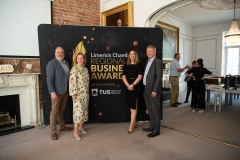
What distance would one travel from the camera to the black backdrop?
11.3 feet

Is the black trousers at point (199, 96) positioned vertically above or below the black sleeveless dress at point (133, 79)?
below

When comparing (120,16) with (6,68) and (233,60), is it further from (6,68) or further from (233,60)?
(233,60)

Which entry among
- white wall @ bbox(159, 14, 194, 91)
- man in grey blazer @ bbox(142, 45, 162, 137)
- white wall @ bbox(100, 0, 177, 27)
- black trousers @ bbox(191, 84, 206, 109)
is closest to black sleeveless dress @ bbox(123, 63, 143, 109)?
man in grey blazer @ bbox(142, 45, 162, 137)

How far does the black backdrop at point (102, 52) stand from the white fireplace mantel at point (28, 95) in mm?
281

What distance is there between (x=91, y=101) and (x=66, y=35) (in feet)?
4.71

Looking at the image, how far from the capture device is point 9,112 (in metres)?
3.66

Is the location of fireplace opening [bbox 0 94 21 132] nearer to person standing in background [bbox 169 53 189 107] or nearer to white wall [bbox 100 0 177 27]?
white wall [bbox 100 0 177 27]

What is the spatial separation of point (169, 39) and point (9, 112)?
19.9 ft

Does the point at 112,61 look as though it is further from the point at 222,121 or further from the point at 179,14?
the point at 179,14

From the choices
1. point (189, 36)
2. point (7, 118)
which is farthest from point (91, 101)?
point (189, 36)

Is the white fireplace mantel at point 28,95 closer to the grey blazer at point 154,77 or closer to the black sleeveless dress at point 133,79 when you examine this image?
the black sleeveless dress at point 133,79

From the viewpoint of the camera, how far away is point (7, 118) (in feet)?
11.7

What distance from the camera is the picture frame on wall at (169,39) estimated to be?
6.83 metres

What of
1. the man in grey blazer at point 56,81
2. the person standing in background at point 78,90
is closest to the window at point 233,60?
the person standing in background at point 78,90
